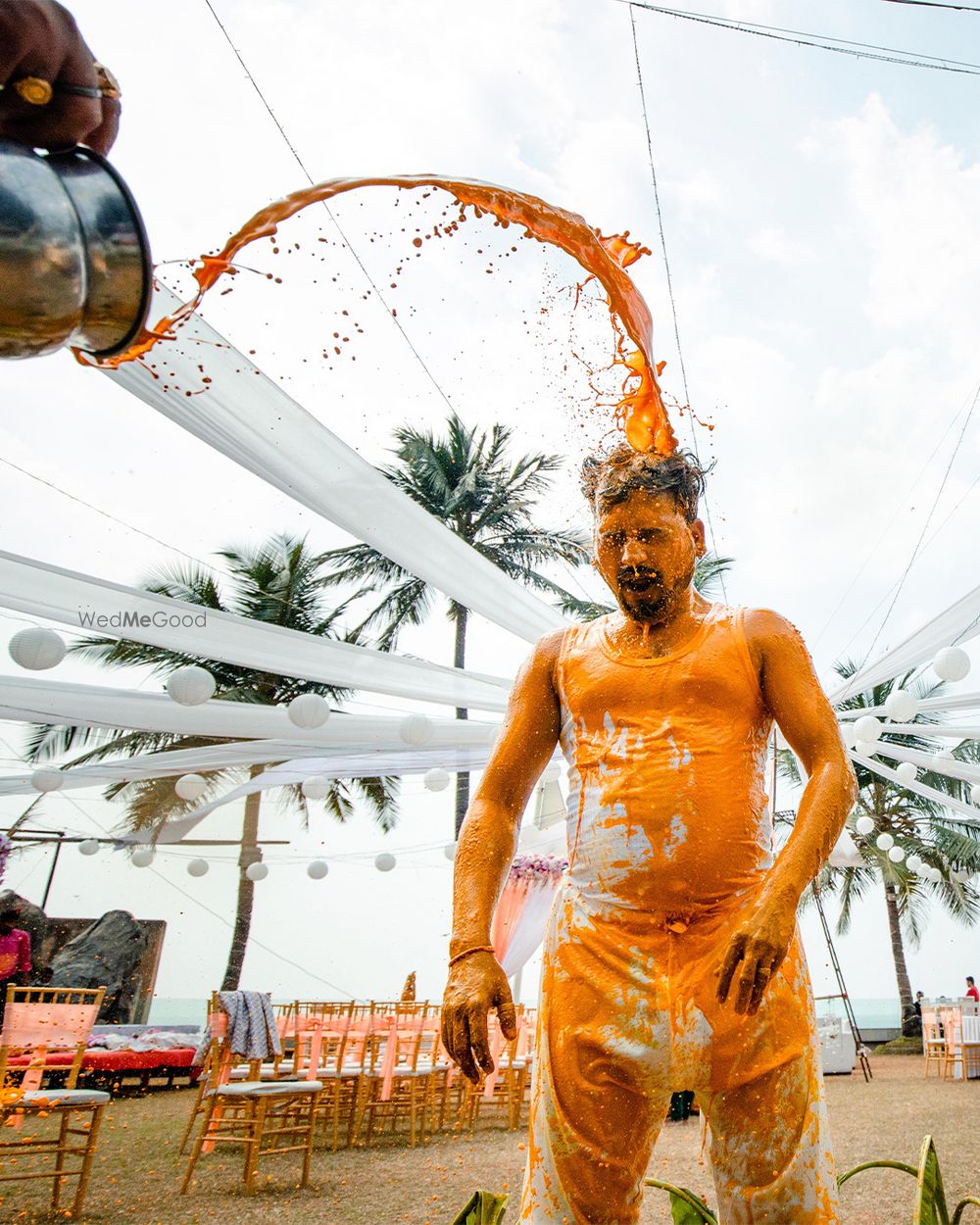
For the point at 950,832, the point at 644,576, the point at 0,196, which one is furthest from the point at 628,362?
the point at 950,832

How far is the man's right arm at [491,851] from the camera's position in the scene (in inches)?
55.3

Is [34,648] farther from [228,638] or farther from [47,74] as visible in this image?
[47,74]

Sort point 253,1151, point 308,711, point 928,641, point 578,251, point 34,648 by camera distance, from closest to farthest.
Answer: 1. point 578,251
2. point 34,648
3. point 308,711
4. point 253,1151
5. point 928,641

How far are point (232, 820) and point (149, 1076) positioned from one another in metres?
5.32

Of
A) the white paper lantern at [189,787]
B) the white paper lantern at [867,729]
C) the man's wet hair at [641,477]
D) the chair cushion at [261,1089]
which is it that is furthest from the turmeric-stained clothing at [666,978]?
Result: the white paper lantern at [189,787]

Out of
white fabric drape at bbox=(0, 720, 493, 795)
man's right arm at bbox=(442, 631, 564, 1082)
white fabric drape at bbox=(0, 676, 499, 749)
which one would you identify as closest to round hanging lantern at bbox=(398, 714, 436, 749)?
white fabric drape at bbox=(0, 676, 499, 749)

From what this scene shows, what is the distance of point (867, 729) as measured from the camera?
21.2ft

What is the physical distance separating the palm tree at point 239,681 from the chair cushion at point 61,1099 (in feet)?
30.7

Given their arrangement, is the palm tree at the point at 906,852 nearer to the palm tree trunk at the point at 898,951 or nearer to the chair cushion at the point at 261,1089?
the palm tree trunk at the point at 898,951

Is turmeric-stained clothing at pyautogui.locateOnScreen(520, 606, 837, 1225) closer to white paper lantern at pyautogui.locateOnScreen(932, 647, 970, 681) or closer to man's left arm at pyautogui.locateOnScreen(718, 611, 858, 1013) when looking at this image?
man's left arm at pyautogui.locateOnScreen(718, 611, 858, 1013)

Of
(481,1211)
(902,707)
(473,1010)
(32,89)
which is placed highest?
(902,707)

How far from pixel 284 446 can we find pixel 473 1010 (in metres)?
2.83

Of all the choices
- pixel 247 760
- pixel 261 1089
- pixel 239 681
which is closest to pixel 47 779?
pixel 247 760

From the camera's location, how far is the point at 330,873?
42.3 ft
